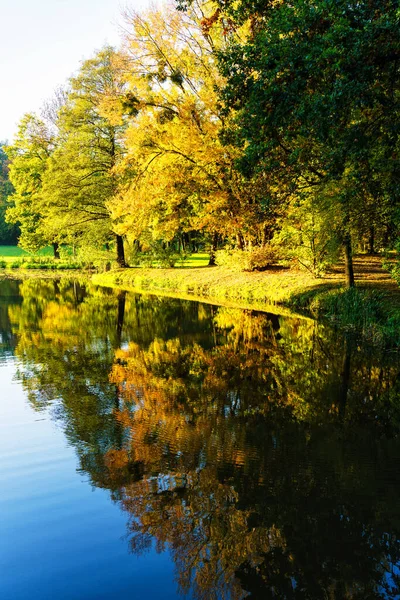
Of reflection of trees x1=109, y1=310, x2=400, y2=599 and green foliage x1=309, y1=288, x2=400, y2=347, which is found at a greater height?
green foliage x1=309, y1=288, x2=400, y2=347

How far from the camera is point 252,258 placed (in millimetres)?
28781

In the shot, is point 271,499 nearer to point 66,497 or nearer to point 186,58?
point 66,497

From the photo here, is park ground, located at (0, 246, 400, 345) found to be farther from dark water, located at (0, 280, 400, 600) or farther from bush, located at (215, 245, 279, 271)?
dark water, located at (0, 280, 400, 600)

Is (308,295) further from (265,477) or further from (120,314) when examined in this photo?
(265,477)

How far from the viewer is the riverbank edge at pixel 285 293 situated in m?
16.2

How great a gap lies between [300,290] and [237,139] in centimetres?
997

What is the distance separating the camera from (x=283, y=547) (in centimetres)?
538

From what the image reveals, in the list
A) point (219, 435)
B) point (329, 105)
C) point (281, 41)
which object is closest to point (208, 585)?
point (219, 435)

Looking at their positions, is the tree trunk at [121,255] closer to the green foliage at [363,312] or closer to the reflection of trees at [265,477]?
the green foliage at [363,312]

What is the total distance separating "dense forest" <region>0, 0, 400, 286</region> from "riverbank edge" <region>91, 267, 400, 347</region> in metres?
1.15

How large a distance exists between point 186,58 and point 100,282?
18.7m

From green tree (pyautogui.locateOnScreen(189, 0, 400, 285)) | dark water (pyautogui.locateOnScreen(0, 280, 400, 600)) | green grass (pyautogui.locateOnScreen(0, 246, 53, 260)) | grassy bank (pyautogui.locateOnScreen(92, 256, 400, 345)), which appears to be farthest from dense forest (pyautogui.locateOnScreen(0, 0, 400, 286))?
green grass (pyautogui.locateOnScreen(0, 246, 53, 260))

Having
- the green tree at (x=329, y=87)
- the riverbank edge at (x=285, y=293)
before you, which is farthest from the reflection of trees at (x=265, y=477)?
the green tree at (x=329, y=87)

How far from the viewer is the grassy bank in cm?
1636
